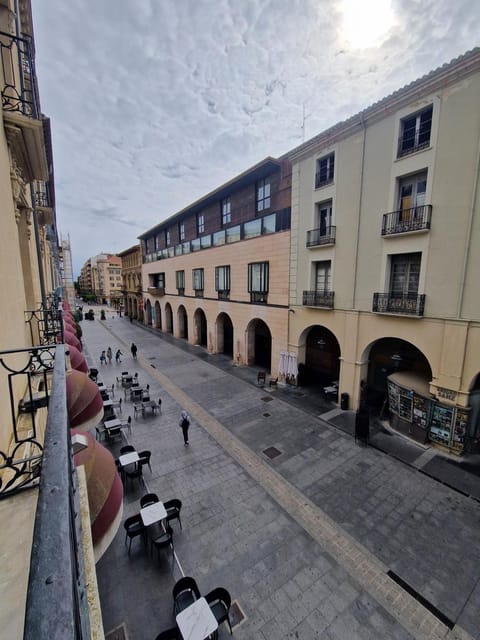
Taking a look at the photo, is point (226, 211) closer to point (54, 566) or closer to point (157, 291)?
point (157, 291)

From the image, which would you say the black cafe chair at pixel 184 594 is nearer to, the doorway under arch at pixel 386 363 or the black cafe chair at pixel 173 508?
the black cafe chair at pixel 173 508

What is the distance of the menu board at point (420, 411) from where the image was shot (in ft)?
35.4

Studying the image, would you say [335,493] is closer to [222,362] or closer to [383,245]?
[383,245]

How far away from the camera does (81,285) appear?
148m

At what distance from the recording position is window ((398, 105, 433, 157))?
1020 cm

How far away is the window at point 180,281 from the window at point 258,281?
11.8 meters

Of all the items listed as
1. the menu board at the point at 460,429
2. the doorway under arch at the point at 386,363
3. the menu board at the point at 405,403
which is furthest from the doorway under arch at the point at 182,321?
the menu board at the point at 460,429

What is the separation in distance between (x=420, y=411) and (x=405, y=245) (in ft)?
20.3

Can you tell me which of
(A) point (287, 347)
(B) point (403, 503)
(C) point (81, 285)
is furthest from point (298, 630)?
(C) point (81, 285)

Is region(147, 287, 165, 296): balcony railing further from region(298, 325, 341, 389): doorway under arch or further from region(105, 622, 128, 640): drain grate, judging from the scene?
region(105, 622, 128, 640): drain grate

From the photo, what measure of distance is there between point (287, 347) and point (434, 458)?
26.9 feet

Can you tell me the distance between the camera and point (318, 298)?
14133 mm

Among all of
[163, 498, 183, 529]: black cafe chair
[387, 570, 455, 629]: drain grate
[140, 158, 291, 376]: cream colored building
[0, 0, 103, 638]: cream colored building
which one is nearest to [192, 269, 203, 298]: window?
[140, 158, 291, 376]: cream colored building

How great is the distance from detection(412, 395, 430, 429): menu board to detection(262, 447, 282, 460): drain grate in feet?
17.6
